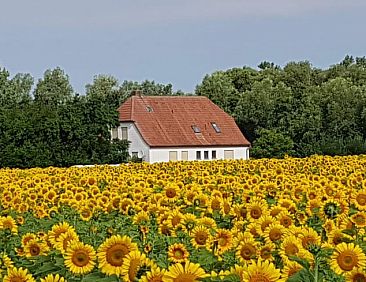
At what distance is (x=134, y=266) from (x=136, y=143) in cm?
4229

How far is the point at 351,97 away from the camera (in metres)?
52.8

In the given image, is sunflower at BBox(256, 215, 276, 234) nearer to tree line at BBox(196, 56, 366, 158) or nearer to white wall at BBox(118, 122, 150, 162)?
white wall at BBox(118, 122, 150, 162)

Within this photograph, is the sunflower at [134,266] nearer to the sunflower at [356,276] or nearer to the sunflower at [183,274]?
the sunflower at [183,274]

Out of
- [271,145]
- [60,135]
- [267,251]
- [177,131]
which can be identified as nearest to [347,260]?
[267,251]

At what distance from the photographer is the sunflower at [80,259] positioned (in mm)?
3518

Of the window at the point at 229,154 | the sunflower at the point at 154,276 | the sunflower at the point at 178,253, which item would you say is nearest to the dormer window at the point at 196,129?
the window at the point at 229,154

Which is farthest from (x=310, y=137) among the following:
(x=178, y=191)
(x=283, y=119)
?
(x=178, y=191)

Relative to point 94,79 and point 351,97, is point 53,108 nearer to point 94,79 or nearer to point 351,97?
point 351,97

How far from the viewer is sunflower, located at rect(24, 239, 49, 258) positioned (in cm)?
426

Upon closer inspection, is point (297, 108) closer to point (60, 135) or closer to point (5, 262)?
point (60, 135)

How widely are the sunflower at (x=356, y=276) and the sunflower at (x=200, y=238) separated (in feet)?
3.79

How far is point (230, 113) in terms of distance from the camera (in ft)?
189

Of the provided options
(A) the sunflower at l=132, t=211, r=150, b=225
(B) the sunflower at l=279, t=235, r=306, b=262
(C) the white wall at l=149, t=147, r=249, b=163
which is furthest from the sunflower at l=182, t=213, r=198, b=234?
(C) the white wall at l=149, t=147, r=249, b=163

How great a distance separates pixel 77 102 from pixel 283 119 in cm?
1923
